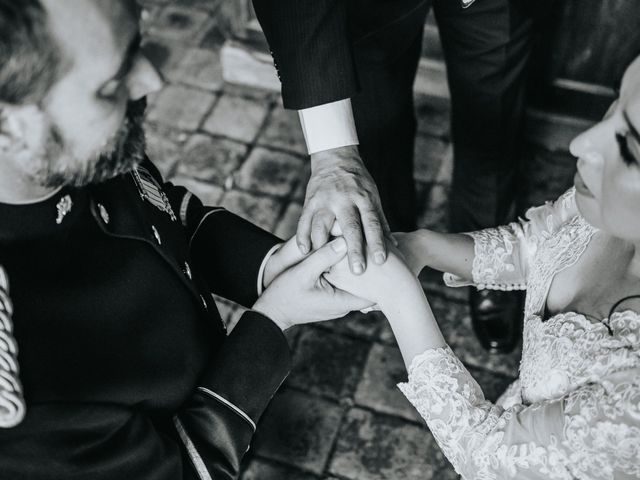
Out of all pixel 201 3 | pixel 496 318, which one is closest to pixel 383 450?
pixel 496 318

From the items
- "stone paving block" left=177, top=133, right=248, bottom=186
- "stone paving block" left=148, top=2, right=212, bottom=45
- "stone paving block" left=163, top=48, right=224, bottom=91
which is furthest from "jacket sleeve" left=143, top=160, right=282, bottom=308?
"stone paving block" left=148, top=2, right=212, bottom=45

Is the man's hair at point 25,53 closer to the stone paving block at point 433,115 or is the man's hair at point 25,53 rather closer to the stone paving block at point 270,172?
the stone paving block at point 270,172

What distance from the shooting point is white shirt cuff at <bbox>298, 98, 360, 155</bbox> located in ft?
6.37

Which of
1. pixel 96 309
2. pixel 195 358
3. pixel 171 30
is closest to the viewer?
pixel 96 309

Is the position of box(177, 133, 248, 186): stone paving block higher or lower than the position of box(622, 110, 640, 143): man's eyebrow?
lower

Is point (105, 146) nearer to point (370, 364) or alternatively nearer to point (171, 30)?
point (370, 364)

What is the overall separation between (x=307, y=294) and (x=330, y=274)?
0.11 m

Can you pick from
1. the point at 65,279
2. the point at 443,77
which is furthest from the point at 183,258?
the point at 443,77

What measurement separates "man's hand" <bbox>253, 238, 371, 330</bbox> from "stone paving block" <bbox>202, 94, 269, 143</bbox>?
5.78 ft

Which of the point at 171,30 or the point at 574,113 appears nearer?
the point at 574,113

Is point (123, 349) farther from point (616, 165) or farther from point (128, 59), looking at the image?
point (616, 165)

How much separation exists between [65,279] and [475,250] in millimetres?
1087

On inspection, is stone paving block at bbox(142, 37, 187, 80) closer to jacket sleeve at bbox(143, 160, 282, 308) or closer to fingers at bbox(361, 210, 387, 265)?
jacket sleeve at bbox(143, 160, 282, 308)

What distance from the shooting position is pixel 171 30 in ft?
12.6
